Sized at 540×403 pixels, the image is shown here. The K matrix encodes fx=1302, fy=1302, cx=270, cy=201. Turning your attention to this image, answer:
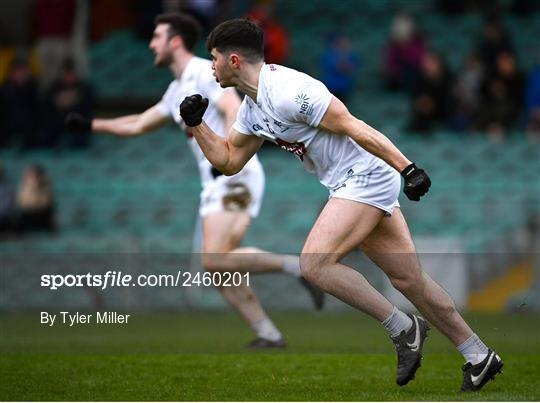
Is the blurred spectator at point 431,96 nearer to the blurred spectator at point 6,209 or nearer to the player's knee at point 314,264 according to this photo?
the blurred spectator at point 6,209

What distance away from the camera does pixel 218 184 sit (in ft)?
36.4

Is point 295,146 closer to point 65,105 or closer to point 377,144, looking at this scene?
point 377,144

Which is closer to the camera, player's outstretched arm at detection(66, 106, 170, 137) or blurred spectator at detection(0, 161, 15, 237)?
player's outstretched arm at detection(66, 106, 170, 137)

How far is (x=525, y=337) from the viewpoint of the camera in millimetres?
12281

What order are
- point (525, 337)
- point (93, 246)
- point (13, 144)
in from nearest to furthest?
1. point (525, 337)
2. point (93, 246)
3. point (13, 144)

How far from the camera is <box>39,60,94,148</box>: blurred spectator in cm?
1977

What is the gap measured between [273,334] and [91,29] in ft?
49.5

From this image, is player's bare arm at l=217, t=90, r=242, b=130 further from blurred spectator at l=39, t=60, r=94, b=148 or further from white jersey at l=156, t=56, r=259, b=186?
blurred spectator at l=39, t=60, r=94, b=148

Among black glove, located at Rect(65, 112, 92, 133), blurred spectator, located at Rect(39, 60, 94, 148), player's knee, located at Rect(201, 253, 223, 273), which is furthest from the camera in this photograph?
blurred spectator, located at Rect(39, 60, 94, 148)

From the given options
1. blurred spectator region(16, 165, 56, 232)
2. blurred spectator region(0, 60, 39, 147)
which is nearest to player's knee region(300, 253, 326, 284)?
blurred spectator region(16, 165, 56, 232)

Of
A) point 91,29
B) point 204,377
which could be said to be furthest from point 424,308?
point 91,29

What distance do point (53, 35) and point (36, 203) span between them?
4.57 metres

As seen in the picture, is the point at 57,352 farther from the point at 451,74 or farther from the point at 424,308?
the point at 451,74

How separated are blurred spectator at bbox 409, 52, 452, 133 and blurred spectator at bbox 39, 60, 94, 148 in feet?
16.3
